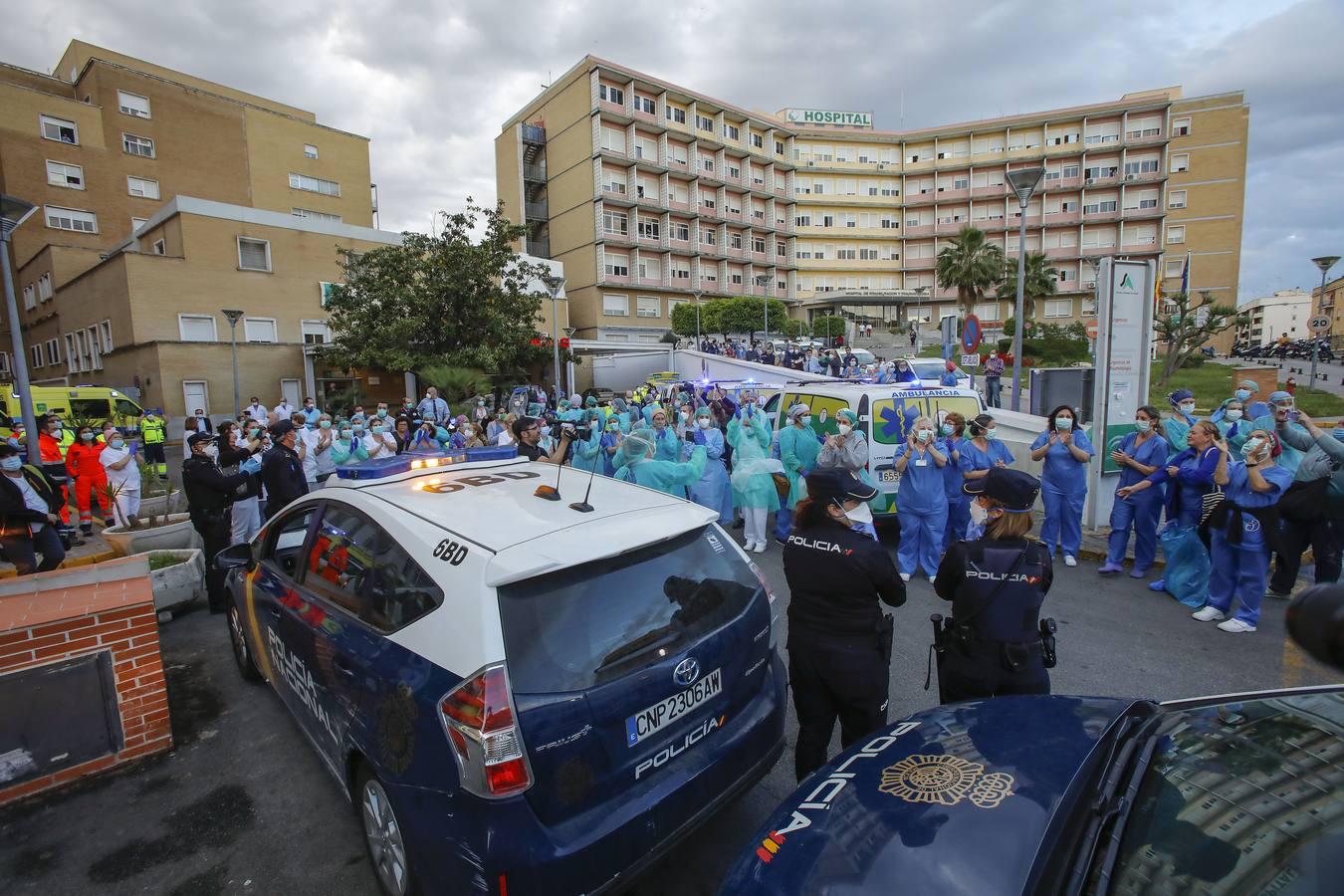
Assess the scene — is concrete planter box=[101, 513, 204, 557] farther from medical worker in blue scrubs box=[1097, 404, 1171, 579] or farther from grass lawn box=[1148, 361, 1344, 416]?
grass lawn box=[1148, 361, 1344, 416]

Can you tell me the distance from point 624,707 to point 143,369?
27.3 meters

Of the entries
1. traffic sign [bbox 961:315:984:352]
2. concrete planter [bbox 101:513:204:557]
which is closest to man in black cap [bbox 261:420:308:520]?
concrete planter [bbox 101:513:204:557]

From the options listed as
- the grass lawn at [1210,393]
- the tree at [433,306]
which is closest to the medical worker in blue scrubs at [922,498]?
the grass lawn at [1210,393]

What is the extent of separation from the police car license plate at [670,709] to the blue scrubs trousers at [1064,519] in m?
5.85

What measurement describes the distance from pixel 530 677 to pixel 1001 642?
205 centimetres

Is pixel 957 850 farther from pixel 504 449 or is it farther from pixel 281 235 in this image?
pixel 281 235

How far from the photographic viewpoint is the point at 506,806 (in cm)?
206

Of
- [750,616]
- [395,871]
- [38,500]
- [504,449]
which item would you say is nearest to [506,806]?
[395,871]

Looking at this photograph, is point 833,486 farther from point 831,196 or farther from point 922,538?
point 831,196

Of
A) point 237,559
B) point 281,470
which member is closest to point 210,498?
point 281,470

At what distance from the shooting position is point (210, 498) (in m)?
6.05

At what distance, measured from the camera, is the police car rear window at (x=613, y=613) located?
7.25 feet

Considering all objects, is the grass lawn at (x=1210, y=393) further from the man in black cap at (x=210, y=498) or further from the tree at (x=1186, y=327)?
the man in black cap at (x=210, y=498)

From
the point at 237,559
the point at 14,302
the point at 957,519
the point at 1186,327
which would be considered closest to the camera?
the point at 237,559
